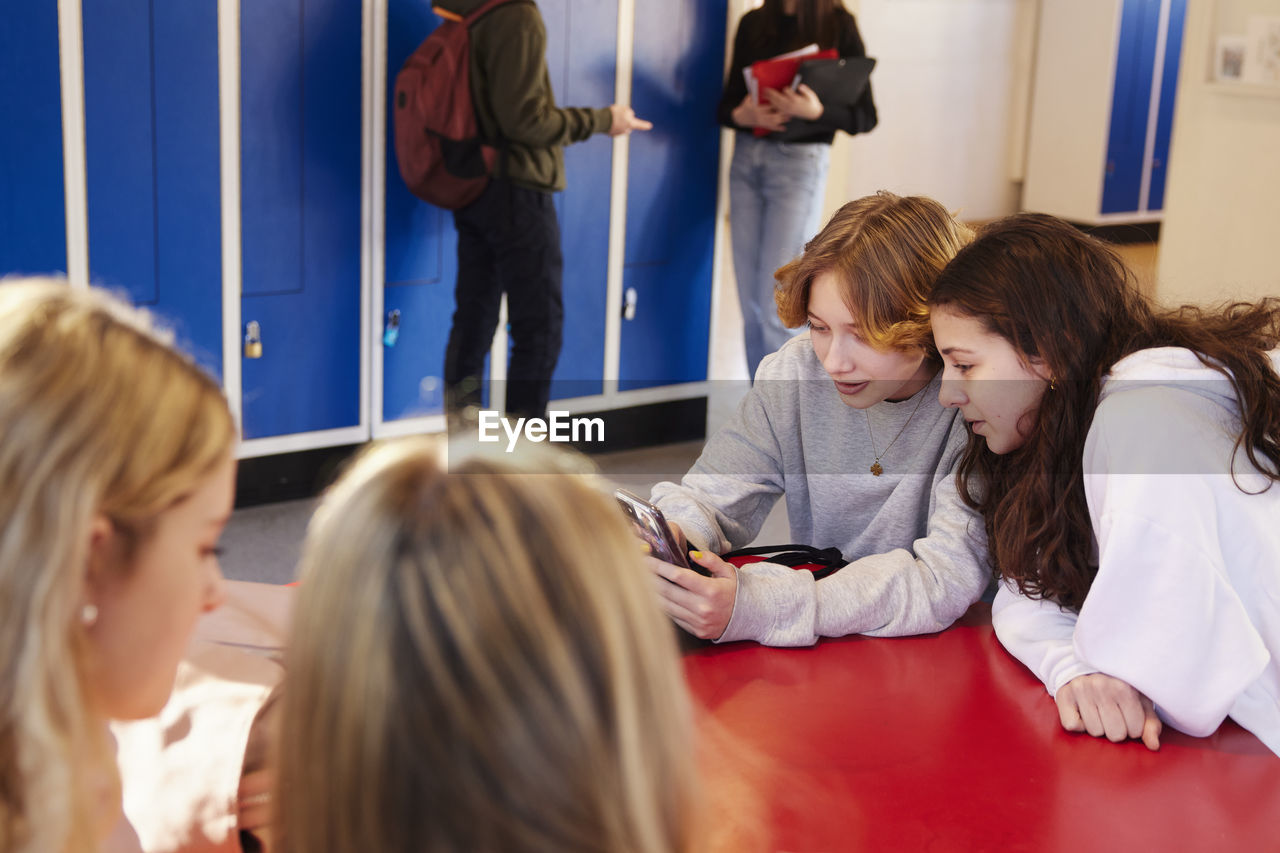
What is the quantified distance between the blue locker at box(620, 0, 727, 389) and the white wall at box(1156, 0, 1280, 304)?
1729mm

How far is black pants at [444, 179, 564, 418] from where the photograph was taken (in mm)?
3529

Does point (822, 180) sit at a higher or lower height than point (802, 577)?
higher

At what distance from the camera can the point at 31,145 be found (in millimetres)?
3150

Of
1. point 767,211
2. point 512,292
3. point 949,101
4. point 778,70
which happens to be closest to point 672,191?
point 767,211

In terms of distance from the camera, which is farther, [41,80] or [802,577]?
[41,80]

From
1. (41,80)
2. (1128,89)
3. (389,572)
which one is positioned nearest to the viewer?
(389,572)

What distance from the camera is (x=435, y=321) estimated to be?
3.94 m

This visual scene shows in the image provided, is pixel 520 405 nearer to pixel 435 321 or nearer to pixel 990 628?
pixel 435 321

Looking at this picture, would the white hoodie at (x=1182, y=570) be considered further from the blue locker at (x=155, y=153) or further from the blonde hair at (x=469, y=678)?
the blue locker at (x=155, y=153)

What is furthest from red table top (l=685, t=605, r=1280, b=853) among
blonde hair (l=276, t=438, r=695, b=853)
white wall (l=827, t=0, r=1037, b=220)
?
white wall (l=827, t=0, r=1037, b=220)

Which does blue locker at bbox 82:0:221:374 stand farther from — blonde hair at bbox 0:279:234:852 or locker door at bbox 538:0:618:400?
blonde hair at bbox 0:279:234:852

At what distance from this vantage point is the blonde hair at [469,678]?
2.21ft

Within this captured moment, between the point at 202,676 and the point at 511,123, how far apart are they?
96.1 inches

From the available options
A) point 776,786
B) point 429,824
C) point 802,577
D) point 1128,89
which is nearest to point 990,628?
point 802,577
